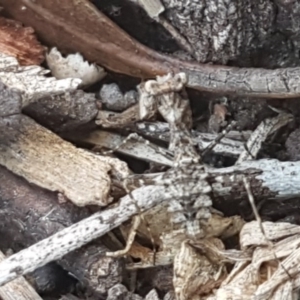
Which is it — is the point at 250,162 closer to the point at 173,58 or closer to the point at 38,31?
the point at 173,58

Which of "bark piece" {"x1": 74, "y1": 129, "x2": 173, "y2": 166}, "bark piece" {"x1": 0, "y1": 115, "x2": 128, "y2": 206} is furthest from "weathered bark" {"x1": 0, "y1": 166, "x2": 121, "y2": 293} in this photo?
"bark piece" {"x1": 74, "y1": 129, "x2": 173, "y2": 166}

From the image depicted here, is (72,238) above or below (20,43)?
below

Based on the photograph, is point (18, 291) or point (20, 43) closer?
point (18, 291)

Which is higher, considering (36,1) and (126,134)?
(36,1)

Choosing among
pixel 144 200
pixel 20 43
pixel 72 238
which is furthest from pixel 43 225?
pixel 20 43

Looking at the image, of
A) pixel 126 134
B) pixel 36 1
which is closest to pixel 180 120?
pixel 126 134

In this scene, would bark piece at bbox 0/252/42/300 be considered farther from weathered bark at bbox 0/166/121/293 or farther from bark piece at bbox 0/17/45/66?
bark piece at bbox 0/17/45/66

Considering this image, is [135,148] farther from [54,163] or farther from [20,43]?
[20,43]

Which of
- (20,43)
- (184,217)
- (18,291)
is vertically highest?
(20,43)
